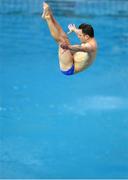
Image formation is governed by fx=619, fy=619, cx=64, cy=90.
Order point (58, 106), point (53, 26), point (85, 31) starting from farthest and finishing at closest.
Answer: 1. point (58, 106)
2. point (85, 31)
3. point (53, 26)

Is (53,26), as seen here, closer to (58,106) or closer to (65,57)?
(65,57)

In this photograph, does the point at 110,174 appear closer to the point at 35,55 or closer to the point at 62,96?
the point at 62,96

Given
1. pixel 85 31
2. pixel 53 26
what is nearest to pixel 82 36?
pixel 85 31

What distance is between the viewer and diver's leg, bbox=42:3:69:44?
2.94 m

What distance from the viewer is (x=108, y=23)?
4996mm

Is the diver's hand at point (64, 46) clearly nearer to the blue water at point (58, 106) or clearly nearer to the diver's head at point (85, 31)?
the diver's head at point (85, 31)

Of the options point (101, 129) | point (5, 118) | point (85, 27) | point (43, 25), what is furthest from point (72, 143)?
point (85, 27)

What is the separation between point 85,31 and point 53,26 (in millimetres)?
193

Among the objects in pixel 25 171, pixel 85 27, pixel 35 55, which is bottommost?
pixel 85 27

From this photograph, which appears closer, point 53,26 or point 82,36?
point 53,26

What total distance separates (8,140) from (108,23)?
1.24m

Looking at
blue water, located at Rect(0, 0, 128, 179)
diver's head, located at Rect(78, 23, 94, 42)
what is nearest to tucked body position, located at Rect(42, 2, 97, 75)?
→ diver's head, located at Rect(78, 23, 94, 42)

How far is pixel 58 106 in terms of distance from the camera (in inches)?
196

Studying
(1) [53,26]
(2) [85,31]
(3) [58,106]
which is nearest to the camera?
(1) [53,26]
